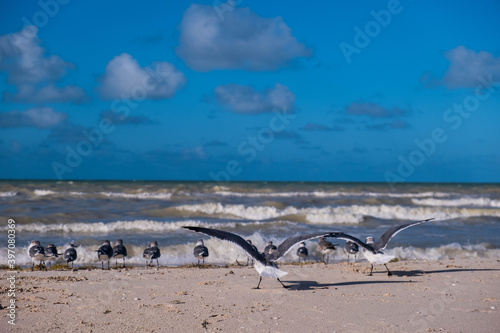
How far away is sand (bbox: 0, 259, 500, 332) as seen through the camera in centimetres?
607

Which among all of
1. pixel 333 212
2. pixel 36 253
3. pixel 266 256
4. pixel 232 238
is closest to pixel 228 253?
pixel 36 253

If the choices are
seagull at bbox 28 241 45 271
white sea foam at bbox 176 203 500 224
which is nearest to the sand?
seagull at bbox 28 241 45 271

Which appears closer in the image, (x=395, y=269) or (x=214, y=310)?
(x=214, y=310)

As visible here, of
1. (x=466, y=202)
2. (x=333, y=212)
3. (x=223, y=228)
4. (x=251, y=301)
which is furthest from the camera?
(x=466, y=202)

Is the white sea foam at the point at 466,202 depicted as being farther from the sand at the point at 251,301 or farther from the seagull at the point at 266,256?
the seagull at the point at 266,256

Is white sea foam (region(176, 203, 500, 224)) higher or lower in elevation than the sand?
higher

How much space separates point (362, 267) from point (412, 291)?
8.68 feet

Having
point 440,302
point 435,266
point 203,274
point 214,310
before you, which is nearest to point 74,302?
point 214,310

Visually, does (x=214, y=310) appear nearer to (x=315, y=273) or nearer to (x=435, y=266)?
(x=315, y=273)

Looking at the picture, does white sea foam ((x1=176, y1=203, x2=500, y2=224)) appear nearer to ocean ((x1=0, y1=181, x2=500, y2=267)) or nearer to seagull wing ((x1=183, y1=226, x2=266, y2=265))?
ocean ((x1=0, y1=181, x2=500, y2=267))

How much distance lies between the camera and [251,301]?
7316 millimetres

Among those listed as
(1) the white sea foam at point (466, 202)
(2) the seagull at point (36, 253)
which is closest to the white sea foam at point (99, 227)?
(2) the seagull at point (36, 253)

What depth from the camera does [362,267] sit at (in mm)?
10750

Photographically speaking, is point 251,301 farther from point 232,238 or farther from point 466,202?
point 466,202
